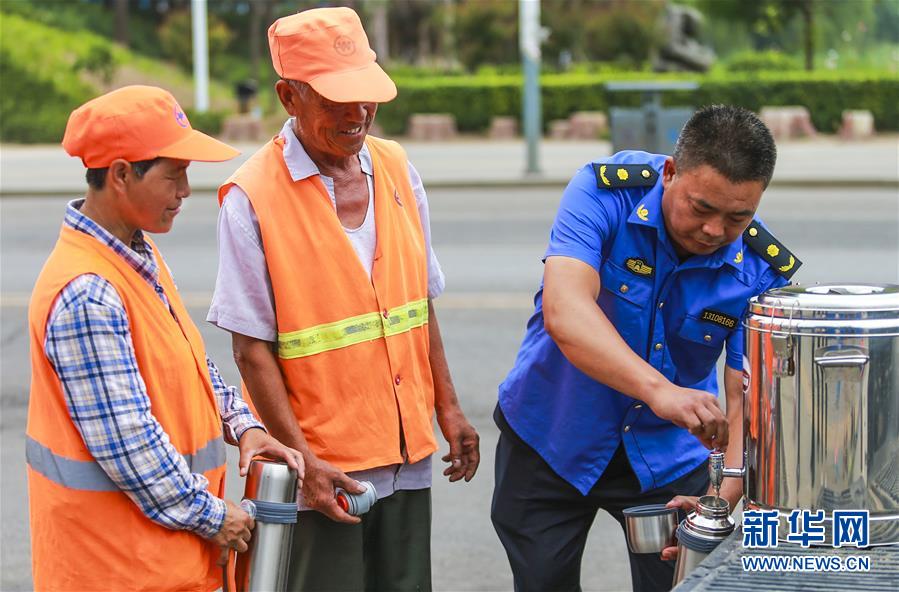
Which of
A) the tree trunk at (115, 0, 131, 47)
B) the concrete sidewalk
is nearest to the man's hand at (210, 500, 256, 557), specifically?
the concrete sidewalk

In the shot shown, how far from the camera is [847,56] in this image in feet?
127

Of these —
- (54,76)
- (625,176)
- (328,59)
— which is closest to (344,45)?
(328,59)

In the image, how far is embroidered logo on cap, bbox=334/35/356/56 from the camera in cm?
309

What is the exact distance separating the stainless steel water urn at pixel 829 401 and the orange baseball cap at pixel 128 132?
1247mm

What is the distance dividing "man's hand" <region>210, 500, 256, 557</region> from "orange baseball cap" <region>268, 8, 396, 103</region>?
0.98 m

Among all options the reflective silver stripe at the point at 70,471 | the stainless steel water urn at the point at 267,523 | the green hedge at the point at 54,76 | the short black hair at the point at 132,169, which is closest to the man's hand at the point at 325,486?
the stainless steel water urn at the point at 267,523

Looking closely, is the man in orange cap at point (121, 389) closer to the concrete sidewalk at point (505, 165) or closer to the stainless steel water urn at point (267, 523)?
the stainless steel water urn at point (267, 523)

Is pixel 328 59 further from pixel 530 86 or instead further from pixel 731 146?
pixel 530 86

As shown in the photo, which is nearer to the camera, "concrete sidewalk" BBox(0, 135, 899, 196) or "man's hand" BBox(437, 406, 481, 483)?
"man's hand" BBox(437, 406, 481, 483)

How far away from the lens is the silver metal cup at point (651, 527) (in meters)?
2.89

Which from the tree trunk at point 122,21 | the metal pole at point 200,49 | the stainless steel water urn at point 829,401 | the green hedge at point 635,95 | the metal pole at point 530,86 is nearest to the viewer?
the stainless steel water urn at point 829,401

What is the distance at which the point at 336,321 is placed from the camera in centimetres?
315

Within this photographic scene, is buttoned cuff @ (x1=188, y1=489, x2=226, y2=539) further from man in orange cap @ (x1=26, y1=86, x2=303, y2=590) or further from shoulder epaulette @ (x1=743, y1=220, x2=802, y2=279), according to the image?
shoulder epaulette @ (x1=743, y1=220, x2=802, y2=279)

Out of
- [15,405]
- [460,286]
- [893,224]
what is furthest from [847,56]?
[15,405]
